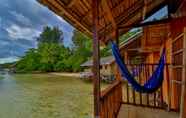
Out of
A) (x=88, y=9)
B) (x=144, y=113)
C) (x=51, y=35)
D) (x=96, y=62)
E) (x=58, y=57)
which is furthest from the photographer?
(x=51, y=35)

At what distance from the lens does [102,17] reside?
3.83m

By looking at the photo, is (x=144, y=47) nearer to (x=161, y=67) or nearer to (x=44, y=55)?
(x=161, y=67)

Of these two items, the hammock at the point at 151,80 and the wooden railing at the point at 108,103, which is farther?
the hammock at the point at 151,80

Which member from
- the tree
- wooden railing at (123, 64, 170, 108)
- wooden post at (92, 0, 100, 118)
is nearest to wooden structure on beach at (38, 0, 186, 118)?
wooden post at (92, 0, 100, 118)

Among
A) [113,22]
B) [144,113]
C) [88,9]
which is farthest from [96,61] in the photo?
[144,113]

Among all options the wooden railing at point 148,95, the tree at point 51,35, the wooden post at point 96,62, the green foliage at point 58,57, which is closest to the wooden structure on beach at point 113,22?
the wooden post at point 96,62

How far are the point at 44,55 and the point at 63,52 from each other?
4013 millimetres

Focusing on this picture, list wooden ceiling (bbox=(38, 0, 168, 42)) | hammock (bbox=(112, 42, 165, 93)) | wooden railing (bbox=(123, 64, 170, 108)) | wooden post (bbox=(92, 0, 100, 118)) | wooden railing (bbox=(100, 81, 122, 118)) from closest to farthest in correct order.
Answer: wooden post (bbox=(92, 0, 100, 118)) < wooden ceiling (bbox=(38, 0, 168, 42)) < wooden railing (bbox=(100, 81, 122, 118)) < hammock (bbox=(112, 42, 165, 93)) < wooden railing (bbox=(123, 64, 170, 108))

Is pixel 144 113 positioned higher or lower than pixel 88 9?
lower

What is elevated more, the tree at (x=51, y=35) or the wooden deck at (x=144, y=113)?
the tree at (x=51, y=35)

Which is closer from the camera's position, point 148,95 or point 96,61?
point 96,61

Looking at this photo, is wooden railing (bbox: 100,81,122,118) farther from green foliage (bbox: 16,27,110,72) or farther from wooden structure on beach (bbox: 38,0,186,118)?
green foliage (bbox: 16,27,110,72)

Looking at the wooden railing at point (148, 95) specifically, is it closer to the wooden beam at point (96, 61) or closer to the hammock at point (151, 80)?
the hammock at point (151, 80)

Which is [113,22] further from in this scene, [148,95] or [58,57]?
[58,57]
